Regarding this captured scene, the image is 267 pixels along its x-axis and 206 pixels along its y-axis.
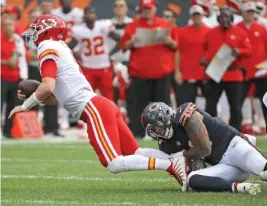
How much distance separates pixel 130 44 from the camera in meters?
12.4

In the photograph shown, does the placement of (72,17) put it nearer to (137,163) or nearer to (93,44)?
(93,44)

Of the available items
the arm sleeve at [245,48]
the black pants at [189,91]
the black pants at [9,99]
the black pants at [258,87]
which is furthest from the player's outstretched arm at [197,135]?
the black pants at [189,91]

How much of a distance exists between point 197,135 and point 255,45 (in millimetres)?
6781

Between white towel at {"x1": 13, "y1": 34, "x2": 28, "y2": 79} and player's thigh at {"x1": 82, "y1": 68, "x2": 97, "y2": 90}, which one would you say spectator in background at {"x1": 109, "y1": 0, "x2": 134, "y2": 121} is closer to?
player's thigh at {"x1": 82, "y1": 68, "x2": 97, "y2": 90}

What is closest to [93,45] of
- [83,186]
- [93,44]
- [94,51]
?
[93,44]

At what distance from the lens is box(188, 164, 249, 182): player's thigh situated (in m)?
6.84

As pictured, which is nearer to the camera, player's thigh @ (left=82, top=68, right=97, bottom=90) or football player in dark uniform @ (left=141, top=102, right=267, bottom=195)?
football player in dark uniform @ (left=141, top=102, right=267, bottom=195)

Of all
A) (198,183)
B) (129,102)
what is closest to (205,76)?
(129,102)

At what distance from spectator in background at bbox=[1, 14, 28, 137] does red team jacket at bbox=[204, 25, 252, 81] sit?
259 centimetres

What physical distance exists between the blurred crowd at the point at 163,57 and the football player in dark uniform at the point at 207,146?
5.50 m

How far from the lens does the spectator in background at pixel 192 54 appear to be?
44.3 ft

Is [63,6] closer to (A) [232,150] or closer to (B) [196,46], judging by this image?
Result: (B) [196,46]

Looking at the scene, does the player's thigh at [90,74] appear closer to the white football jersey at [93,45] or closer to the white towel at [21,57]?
the white football jersey at [93,45]

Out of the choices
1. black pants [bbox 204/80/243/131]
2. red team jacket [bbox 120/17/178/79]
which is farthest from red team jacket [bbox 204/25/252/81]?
red team jacket [bbox 120/17/178/79]
